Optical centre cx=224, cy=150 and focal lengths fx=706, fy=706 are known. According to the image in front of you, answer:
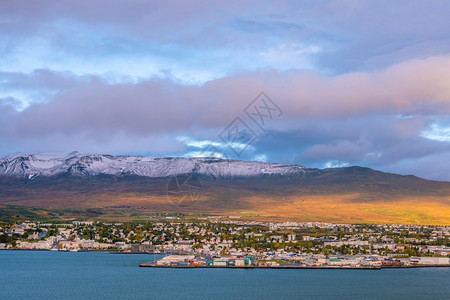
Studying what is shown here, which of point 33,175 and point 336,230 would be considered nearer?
point 336,230

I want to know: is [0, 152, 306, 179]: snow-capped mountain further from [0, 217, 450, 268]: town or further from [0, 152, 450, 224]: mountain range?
[0, 217, 450, 268]: town

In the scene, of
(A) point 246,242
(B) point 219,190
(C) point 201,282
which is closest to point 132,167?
(B) point 219,190

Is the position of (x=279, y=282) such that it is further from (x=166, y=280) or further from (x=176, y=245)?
(x=176, y=245)

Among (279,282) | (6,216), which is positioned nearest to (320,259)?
(279,282)

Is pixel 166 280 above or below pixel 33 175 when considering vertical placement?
below

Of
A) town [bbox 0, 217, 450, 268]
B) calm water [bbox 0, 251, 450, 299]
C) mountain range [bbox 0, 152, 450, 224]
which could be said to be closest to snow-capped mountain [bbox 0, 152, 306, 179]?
mountain range [bbox 0, 152, 450, 224]

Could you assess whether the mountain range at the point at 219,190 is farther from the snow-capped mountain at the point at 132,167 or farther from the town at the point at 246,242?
the town at the point at 246,242
